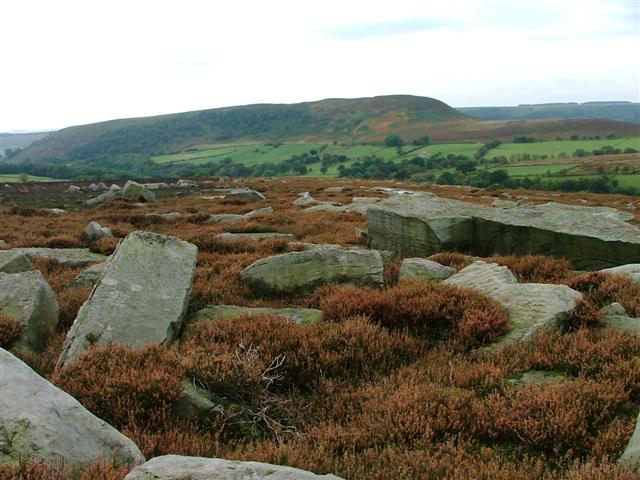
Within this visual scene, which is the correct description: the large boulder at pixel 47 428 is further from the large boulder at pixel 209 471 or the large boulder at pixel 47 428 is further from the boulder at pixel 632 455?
the boulder at pixel 632 455

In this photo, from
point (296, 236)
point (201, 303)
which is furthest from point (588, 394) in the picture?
point (296, 236)

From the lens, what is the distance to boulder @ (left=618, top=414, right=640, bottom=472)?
13.3 ft

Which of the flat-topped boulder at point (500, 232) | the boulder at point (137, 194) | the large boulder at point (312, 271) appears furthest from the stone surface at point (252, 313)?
the boulder at point (137, 194)

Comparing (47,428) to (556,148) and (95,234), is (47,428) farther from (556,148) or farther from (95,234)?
(556,148)

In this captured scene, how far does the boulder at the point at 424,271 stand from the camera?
993 cm

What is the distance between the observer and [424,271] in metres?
10.1

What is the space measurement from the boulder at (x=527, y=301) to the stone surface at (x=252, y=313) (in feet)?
9.38

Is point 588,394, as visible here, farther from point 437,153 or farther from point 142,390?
point 437,153

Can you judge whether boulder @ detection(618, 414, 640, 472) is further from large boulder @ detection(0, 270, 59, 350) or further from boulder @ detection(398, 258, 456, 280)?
large boulder @ detection(0, 270, 59, 350)

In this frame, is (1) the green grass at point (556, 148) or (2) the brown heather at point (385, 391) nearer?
(2) the brown heather at point (385, 391)

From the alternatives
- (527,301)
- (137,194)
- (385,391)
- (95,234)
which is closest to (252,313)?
(385,391)

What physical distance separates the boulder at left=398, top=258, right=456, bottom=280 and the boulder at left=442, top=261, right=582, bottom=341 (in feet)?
2.80

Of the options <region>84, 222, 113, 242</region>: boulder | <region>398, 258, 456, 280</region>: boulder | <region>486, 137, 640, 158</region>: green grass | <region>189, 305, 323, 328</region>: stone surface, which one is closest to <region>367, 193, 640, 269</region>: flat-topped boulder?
<region>398, 258, 456, 280</region>: boulder

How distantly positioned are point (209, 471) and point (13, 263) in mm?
9357
